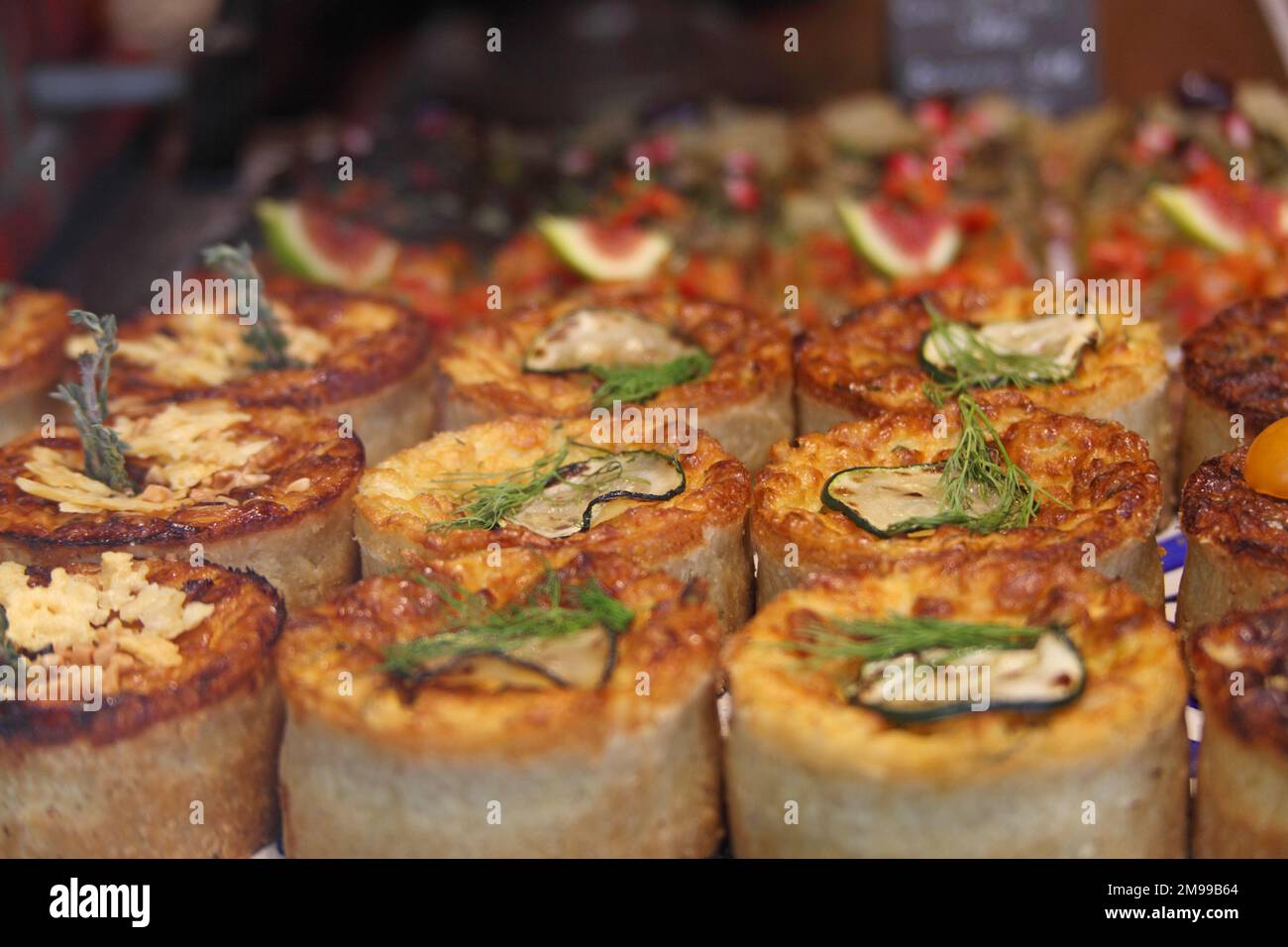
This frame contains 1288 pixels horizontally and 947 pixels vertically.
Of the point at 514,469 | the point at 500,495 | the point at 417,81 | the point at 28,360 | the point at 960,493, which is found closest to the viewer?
the point at 960,493

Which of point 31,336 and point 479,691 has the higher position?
point 31,336

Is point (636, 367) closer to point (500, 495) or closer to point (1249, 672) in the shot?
point (500, 495)

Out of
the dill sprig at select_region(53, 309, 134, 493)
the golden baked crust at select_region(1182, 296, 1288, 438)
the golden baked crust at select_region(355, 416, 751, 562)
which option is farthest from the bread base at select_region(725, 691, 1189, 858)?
the dill sprig at select_region(53, 309, 134, 493)

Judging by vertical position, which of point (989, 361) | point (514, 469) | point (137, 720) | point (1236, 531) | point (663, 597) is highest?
point (989, 361)

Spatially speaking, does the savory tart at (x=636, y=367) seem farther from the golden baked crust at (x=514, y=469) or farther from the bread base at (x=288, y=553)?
the bread base at (x=288, y=553)

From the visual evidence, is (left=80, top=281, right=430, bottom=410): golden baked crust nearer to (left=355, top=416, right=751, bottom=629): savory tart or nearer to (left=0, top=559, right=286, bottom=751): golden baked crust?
(left=355, top=416, right=751, bottom=629): savory tart

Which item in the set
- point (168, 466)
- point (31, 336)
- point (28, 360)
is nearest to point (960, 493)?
point (168, 466)

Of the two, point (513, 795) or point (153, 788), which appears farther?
point (153, 788)
